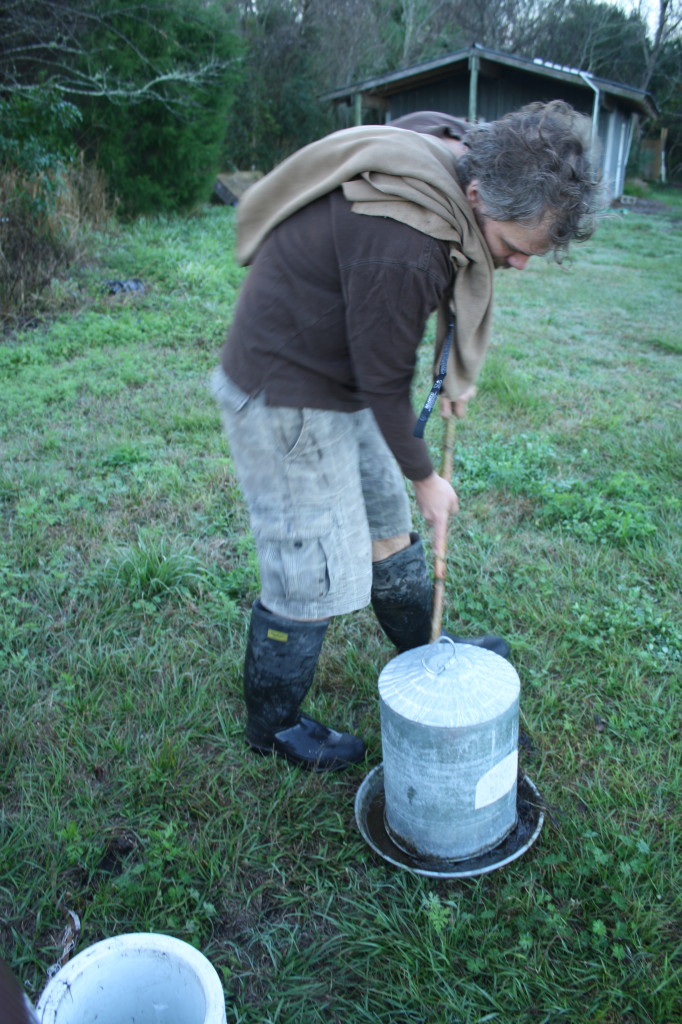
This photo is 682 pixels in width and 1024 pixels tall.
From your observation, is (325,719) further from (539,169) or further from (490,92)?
(490,92)

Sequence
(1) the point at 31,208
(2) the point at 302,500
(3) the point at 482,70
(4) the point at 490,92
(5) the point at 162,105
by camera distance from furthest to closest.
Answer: (4) the point at 490,92 → (3) the point at 482,70 → (5) the point at 162,105 → (1) the point at 31,208 → (2) the point at 302,500

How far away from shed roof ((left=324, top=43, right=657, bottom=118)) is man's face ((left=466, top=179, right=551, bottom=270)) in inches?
685

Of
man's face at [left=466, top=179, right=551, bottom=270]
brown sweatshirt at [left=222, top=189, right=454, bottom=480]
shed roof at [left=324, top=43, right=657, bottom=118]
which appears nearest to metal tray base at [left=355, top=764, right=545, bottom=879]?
brown sweatshirt at [left=222, top=189, right=454, bottom=480]

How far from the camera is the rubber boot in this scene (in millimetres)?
2051

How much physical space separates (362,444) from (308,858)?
3.75 feet

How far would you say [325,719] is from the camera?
8.02 ft

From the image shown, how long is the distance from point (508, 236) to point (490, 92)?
20098 mm

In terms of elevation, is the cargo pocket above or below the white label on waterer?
above

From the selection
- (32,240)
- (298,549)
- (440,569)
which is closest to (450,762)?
(440,569)

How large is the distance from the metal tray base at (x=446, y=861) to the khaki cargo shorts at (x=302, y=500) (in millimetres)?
587

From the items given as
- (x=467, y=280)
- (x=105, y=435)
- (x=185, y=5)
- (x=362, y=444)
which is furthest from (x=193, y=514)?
(x=185, y=5)

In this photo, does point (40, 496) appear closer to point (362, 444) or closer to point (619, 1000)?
point (362, 444)

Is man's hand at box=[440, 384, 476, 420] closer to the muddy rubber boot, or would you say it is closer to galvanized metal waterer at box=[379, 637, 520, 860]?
the muddy rubber boot

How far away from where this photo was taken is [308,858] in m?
2.01
